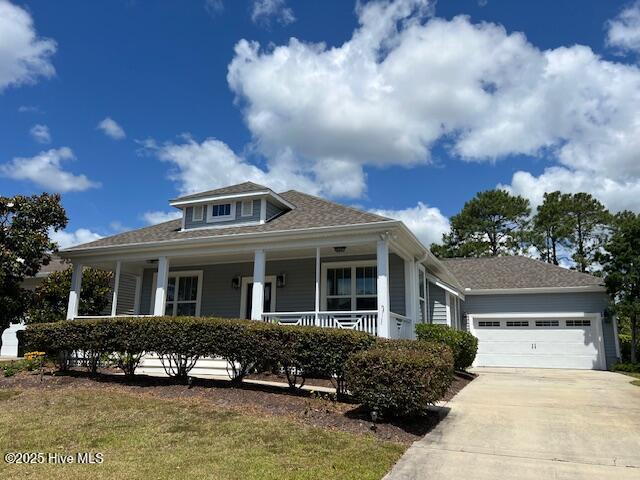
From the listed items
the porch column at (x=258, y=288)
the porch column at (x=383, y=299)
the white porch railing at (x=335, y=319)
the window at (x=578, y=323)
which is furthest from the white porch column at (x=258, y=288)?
the window at (x=578, y=323)

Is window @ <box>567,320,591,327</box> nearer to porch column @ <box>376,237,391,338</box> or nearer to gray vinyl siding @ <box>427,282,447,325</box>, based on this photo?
gray vinyl siding @ <box>427,282,447,325</box>

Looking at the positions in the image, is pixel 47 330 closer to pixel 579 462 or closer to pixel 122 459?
pixel 122 459

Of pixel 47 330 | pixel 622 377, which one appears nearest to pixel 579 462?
pixel 47 330

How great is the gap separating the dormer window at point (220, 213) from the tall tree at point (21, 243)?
4768 millimetres

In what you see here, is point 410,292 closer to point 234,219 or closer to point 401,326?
point 401,326

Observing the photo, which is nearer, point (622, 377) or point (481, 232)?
point (622, 377)

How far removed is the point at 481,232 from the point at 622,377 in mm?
25702

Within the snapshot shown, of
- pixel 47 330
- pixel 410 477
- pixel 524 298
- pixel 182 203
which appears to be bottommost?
pixel 410 477

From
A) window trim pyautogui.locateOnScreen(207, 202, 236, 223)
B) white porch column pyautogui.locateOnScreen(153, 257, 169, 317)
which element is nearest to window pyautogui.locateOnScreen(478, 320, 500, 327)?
window trim pyautogui.locateOnScreen(207, 202, 236, 223)

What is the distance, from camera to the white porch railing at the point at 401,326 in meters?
11.9

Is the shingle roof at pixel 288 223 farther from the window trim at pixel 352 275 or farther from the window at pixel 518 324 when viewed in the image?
the window at pixel 518 324

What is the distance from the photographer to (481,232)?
40688mm

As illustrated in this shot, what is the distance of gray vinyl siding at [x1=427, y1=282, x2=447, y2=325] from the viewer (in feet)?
56.5

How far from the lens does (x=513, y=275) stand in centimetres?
2203
